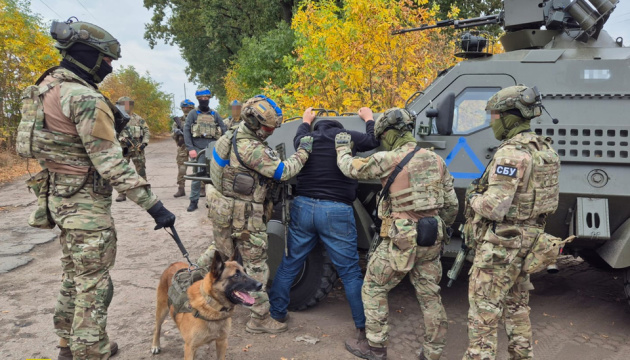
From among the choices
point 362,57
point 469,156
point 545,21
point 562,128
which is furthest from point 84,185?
point 362,57

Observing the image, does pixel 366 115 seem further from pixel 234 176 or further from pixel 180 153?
pixel 180 153

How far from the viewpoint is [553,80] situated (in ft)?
12.2

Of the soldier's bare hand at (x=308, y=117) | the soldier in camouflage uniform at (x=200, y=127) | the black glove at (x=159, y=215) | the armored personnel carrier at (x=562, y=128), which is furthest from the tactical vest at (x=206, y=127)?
the black glove at (x=159, y=215)

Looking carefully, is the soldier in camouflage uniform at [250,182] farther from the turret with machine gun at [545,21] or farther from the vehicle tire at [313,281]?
the turret with machine gun at [545,21]

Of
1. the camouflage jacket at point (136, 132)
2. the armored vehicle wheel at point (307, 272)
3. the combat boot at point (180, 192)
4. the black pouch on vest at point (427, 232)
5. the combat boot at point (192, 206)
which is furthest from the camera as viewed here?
the combat boot at point (180, 192)

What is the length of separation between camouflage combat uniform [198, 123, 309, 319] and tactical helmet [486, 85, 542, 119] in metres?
1.37

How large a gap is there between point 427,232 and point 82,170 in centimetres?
209

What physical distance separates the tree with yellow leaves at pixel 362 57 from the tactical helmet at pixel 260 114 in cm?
415

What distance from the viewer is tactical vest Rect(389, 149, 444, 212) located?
3.03m

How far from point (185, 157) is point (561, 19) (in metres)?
6.56

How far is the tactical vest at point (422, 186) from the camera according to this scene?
9.93 ft

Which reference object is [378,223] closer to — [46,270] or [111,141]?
[111,141]

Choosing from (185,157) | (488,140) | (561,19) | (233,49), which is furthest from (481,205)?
(233,49)

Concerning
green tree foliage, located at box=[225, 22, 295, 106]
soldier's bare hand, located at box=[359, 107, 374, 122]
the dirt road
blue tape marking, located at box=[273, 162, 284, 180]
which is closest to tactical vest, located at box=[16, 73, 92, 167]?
blue tape marking, located at box=[273, 162, 284, 180]
